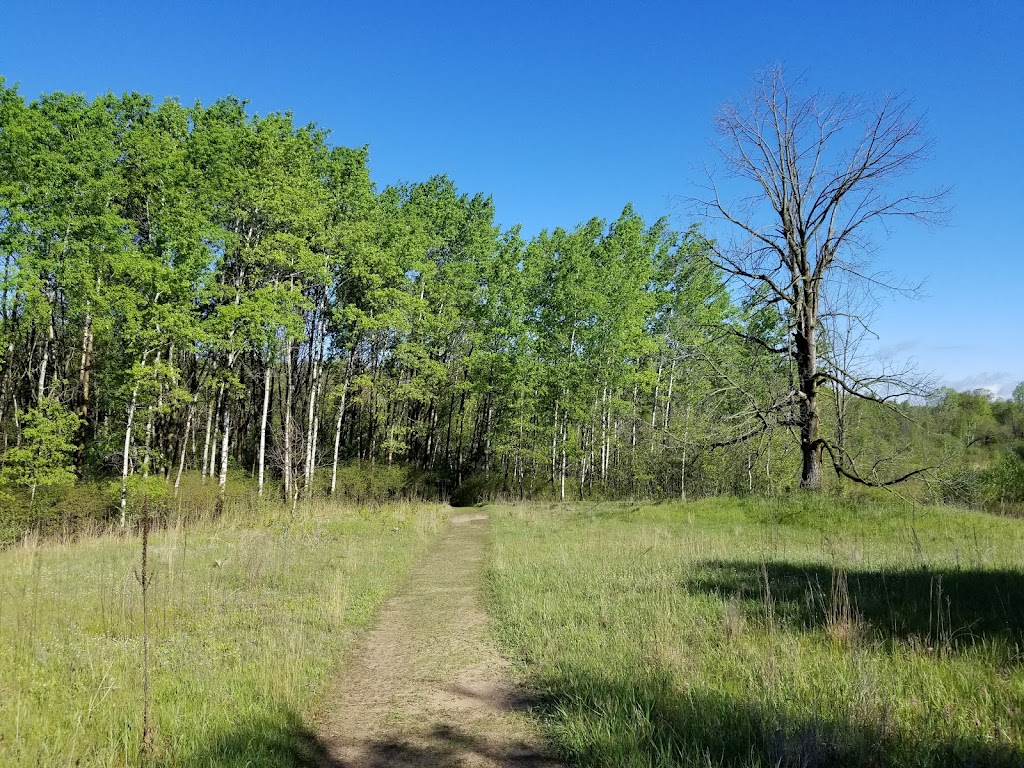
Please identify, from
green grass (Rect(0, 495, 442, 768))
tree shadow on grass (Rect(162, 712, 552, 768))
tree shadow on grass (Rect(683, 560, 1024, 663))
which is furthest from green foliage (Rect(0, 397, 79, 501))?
tree shadow on grass (Rect(683, 560, 1024, 663))

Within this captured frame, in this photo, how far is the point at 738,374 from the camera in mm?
19625

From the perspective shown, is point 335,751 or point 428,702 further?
point 428,702

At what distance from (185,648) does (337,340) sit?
77.7ft

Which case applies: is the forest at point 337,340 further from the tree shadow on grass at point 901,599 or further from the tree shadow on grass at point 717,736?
the tree shadow on grass at point 717,736

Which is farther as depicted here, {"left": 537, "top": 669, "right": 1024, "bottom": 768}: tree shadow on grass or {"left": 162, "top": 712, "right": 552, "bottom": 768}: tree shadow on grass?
{"left": 162, "top": 712, "right": 552, "bottom": 768}: tree shadow on grass

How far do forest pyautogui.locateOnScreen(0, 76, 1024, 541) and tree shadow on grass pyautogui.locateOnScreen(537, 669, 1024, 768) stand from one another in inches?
451

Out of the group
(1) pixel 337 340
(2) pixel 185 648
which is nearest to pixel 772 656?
(2) pixel 185 648

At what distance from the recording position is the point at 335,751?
3.97 metres

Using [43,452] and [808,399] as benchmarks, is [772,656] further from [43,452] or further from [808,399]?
[43,452]

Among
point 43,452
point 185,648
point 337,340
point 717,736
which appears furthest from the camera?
point 337,340

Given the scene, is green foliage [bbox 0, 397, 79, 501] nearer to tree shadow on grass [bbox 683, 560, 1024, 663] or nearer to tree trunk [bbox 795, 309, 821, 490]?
tree shadow on grass [bbox 683, 560, 1024, 663]

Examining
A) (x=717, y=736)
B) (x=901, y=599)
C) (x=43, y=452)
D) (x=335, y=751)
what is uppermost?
(x=43, y=452)

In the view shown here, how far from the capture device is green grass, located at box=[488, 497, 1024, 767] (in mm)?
3352

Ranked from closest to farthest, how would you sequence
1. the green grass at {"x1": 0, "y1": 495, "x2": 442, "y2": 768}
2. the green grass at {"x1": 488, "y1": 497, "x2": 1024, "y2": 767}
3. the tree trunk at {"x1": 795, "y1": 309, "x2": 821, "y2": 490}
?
the green grass at {"x1": 488, "y1": 497, "x2": 1024, "y2": 767} → the green grass at {"x1": 0, "y1": 495, "x2": 442, "y2": 768} → the tree trunk at {"x1": 795, "y1": 309, "x2": 821, "y2": 490}
